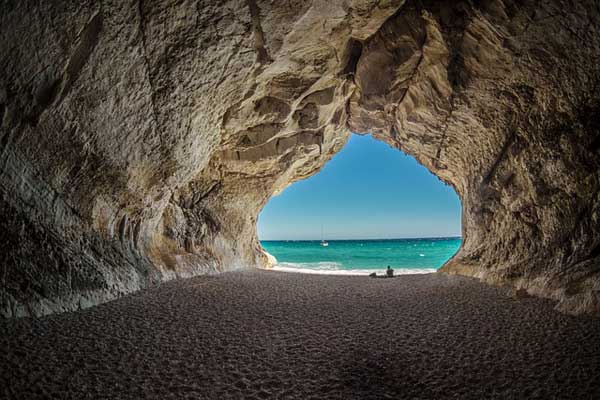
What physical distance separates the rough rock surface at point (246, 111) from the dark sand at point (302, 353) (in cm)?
98

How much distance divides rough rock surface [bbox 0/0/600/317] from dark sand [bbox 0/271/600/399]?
98 cm

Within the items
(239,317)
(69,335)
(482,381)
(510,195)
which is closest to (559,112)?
(510,195)

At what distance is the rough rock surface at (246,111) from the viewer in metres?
4.31

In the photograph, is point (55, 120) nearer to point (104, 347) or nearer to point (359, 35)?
point (104, 347)

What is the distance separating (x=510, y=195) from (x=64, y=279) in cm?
978

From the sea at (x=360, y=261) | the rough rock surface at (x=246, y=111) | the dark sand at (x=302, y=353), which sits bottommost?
the sea at (x=360, y=261)

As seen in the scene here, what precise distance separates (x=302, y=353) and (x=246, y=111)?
7.43 metres

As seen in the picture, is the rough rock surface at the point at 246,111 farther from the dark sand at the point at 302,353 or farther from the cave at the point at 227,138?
the dark sand at the point at 302,353

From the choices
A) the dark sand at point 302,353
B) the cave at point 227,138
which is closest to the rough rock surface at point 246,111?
the cave at point 227,138

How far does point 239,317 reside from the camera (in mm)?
5090

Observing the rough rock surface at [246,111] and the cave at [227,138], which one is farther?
the rough rock surface at [246,111]

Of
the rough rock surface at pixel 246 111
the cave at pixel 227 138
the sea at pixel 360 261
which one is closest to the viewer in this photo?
the cave at pixel 227 138

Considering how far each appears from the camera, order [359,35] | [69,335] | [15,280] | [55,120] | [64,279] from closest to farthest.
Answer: [69,335], [15,280], [55,120], [64,279], [359,35]

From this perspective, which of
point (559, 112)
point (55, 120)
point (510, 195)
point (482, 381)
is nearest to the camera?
point (482, 381)
